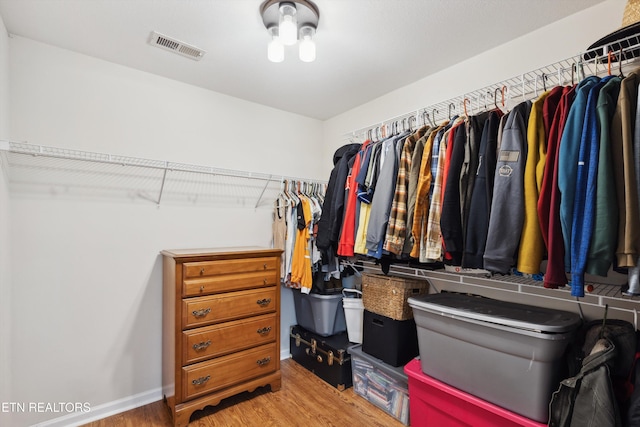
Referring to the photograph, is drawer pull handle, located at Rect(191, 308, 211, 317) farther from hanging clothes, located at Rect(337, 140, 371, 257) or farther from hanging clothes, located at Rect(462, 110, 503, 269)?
hanging clothes, located at Rect(462, 110, 503, 269)

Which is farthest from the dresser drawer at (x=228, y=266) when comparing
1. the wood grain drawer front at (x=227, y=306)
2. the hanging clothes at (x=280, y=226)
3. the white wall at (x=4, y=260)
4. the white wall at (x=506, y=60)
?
the white wall at (x=506, y=60)

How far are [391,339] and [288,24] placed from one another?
6.15 ft

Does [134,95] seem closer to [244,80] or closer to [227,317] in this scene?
[244,80]

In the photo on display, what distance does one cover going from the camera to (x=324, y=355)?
7.86 ft

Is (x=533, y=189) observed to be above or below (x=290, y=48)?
below

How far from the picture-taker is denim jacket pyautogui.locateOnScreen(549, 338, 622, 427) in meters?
1.03

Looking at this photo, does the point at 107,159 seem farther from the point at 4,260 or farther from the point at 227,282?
the point at 227,282

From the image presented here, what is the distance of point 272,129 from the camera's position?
2.88 metres

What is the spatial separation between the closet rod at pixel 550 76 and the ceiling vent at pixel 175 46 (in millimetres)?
1210

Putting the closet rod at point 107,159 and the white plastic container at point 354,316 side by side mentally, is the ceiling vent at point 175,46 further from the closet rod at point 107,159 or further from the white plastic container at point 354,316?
the white plastic container at point 354,316

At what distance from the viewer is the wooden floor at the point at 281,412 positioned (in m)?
1.90

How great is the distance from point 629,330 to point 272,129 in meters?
2.65

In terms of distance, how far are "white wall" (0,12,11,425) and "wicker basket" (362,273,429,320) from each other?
2.04 metres

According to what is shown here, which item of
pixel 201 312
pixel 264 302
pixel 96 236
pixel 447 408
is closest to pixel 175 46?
pixel 96 236
